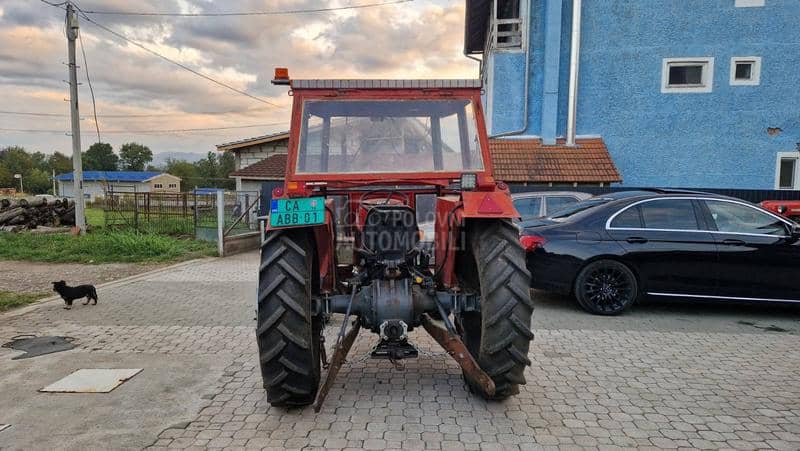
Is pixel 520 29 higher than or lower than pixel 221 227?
higher

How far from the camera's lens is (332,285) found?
3.84 m

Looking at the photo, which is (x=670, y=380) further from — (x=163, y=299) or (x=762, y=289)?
(x=163, y=299)

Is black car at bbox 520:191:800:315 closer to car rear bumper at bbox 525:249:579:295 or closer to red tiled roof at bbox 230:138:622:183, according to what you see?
car rear bumper at bbox 525:249:579:295

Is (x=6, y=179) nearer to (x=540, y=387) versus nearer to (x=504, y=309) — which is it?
(x=540, y=387)

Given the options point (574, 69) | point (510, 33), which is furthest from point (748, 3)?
point (510, 33)

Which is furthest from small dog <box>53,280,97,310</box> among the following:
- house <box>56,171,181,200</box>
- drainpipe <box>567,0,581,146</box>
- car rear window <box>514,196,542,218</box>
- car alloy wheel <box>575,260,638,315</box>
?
house <box>56,171,181,200</box>

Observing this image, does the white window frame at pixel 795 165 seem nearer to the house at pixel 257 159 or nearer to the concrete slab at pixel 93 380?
the concrete slab at pixel 93 380

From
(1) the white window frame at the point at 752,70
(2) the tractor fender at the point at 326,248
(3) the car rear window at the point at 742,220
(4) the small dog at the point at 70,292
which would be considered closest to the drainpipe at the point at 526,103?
(1) the white window frame at the point at 752,70

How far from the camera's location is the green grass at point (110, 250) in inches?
425

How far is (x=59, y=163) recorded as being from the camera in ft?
288

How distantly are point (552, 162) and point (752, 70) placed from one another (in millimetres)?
5551

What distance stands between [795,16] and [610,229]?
34.7 feet

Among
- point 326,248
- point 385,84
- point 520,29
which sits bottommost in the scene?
point 326,248

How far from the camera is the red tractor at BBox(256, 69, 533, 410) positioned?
320 cm
